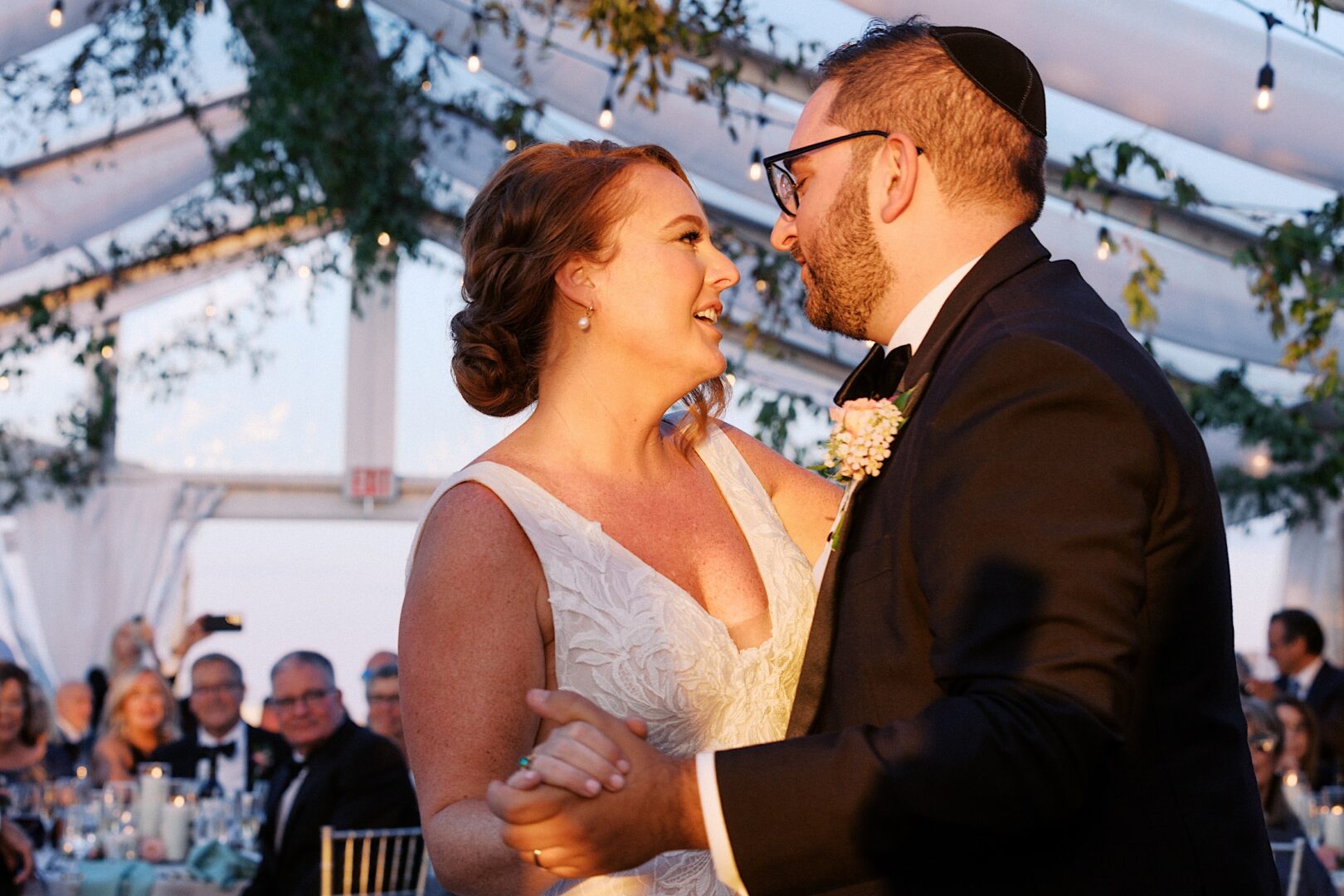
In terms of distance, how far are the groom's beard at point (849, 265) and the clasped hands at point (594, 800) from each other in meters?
0.72

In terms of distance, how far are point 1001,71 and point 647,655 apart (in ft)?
3.53

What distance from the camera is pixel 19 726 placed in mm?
6812

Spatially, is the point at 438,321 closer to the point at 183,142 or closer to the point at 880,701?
the point at 183,142

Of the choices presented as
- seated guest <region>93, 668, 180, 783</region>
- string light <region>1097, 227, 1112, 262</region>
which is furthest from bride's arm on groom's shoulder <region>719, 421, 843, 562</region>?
seated guest <region>93, 668, 180, 783</region>

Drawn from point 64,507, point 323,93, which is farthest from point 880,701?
point 64,507

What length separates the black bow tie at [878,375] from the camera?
195 centimetres

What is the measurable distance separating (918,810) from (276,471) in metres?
14.5

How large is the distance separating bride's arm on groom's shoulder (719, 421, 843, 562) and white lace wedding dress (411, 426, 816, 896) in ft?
1.29

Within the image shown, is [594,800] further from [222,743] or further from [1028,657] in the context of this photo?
A: [222,743]

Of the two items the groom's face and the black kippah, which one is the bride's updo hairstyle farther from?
the black kippah

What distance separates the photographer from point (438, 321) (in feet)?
51.7

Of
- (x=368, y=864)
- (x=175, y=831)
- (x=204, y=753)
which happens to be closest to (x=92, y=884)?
(x=175, y=831)

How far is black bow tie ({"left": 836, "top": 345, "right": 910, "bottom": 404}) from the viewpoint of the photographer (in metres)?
1.95

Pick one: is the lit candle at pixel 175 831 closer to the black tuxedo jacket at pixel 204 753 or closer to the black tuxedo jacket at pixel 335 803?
the black tuxedo jacket at pixel 335 803
